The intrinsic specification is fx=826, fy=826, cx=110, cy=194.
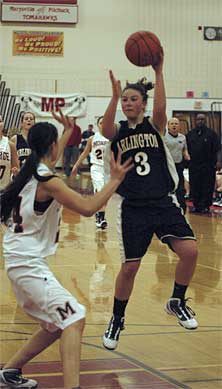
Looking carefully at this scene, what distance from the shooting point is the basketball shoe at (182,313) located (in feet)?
18.2

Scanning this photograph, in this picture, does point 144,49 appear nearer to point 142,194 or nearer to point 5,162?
point 142,194

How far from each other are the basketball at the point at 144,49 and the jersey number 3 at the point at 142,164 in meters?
0.70

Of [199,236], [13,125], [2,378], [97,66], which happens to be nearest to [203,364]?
[2,378]

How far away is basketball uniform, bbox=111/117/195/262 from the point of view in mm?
5492

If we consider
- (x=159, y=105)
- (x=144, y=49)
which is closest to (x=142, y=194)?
(x=159, y=105)

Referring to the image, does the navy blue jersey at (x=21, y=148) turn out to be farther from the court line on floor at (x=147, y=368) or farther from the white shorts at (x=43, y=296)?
the white shorts at (x=43, y=296)

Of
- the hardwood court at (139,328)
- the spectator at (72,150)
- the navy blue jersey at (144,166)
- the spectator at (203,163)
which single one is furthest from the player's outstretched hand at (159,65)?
the spectator at (72,150)

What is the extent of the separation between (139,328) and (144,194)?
4.12 feet

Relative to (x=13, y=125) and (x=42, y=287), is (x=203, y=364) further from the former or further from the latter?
(x=13, y=125)

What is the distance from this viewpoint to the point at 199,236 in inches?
476

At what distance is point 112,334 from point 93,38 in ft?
70.3

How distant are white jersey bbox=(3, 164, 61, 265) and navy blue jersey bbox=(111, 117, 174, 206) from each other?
1.24 metres

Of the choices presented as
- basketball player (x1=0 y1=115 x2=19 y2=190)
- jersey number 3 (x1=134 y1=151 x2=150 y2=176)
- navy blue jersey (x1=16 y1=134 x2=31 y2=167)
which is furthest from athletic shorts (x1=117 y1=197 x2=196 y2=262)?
navy blue jersey (x1=16 y1=134 x2=31 y2=167)

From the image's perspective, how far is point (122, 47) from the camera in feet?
85.3
